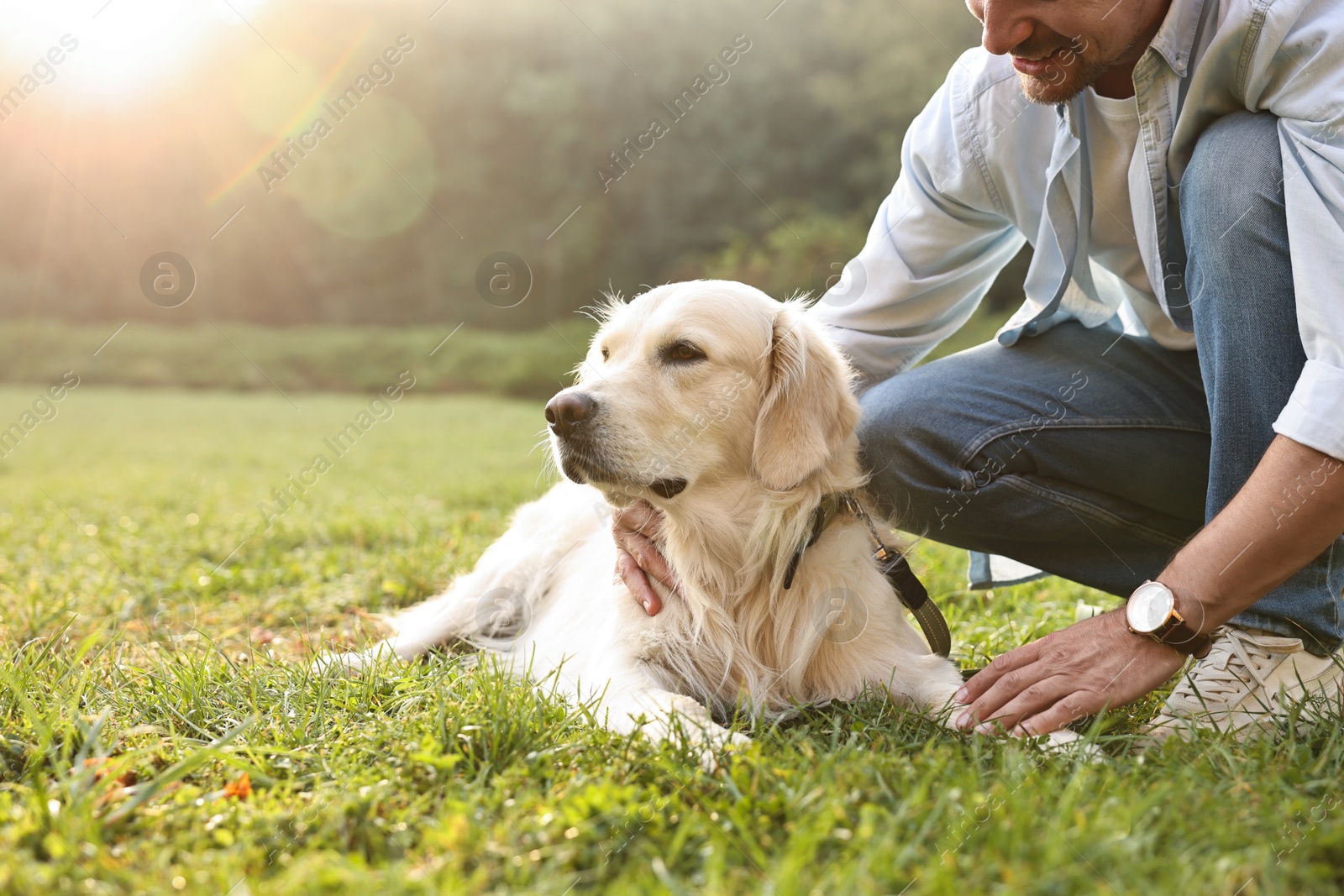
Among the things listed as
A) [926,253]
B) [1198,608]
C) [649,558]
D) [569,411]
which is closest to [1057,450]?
[926,253]

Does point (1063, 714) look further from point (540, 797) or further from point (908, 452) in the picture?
point (540, 797)

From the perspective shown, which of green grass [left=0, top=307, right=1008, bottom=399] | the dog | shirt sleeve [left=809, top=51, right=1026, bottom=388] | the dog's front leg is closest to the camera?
the dog's front leg

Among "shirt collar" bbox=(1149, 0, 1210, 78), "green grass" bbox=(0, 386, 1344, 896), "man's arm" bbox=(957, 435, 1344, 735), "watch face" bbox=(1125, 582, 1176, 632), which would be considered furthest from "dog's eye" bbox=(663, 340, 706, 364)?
"shirt collar" bbox=(1149, 0, 1210, 78)

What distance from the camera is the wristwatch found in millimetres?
1836

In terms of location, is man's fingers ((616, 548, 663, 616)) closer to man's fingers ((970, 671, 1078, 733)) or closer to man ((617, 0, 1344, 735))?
man ((617, 0, 1344, 735))

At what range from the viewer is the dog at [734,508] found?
229 cm

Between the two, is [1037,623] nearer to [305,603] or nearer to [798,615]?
[798,615]

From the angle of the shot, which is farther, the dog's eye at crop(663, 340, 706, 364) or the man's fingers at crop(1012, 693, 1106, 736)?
the dog's eye at crop(663, 340, 706, 364)

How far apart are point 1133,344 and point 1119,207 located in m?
0.43

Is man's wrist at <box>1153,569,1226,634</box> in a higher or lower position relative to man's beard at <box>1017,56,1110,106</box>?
lower

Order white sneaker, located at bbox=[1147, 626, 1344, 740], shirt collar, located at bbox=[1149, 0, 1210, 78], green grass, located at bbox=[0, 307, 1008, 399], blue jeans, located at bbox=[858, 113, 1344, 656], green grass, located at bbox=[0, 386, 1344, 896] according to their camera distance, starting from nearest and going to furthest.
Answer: green grass, located at bbox=[0, 386, 1344, 896] → white sneaker, located at bbox=[1147, 626, 1344, 740] → shirt collar, located at bbox=[1149, 0, 1210, 78] → blue jeans, located at bbox=[858, 113, 1344, 656] → green grass, located at bbox=[0, 307, 1008, 399]

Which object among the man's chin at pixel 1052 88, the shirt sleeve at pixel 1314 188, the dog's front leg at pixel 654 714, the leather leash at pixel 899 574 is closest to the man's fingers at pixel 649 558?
the dog's front leg at pixel 654 714

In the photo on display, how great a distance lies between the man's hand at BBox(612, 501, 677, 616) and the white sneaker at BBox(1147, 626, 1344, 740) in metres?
1.18

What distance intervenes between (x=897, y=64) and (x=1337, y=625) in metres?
23.0
